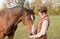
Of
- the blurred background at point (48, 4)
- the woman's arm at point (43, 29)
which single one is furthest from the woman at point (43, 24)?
the blurred background at point (48, 4)

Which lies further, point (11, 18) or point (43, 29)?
point (11, 18)

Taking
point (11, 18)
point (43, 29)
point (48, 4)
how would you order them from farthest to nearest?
point (48, 4) → point (11, 18) → point (43, 29)

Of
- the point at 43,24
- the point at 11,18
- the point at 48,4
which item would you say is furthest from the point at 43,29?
the point at 48,4

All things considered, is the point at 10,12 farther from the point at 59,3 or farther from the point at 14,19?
the point at 59,3

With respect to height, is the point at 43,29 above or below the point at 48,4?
above

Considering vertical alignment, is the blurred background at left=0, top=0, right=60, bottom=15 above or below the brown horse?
below

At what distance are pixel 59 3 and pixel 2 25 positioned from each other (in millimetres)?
48004

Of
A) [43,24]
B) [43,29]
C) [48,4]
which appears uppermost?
[43,24]

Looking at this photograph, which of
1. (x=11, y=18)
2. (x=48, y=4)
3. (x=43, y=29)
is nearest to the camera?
(x=43, y=29)

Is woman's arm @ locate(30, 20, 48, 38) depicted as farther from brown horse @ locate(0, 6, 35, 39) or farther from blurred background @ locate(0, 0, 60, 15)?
blurred background @ locate(0, 0, 60, 15)

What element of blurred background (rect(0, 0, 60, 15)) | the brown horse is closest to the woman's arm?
the brown horse

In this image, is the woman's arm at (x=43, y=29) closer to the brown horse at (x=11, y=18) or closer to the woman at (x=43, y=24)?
the woman at (x=43, y=24)

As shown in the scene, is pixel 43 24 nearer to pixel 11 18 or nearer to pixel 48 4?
pixel 11 18

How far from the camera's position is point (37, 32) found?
4.95 m
